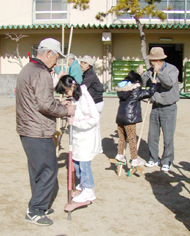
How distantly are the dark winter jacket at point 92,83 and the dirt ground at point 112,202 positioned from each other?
3.66ft

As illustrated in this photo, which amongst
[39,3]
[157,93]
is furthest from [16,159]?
[39,3]

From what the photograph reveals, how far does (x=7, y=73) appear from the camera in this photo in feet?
55.9

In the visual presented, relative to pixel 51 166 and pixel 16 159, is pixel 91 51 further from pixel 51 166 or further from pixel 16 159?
pixel 51 166

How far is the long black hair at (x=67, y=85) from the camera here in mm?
3596

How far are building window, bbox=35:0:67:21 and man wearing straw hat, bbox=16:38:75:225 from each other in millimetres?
14228

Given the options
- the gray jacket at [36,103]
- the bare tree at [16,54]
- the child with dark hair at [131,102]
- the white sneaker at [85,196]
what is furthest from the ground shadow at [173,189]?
the bare tree at [16,54]

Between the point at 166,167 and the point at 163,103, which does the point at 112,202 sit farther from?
the point at 163,103

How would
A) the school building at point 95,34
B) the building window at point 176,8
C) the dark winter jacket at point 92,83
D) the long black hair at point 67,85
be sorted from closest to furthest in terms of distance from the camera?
the long black hair at point 67,85, the dark winter jacket at point 92,83, the school building at point 95,34, the building window at point 176,8

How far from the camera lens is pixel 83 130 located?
3.77 metres

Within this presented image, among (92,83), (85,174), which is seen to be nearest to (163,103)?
(92,83)

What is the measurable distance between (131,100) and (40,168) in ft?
6.25

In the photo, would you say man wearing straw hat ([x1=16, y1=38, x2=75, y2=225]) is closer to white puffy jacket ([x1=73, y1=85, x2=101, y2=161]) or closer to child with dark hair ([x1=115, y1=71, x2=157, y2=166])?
white puffy jacket ([x1=73, y1=85, x2=101, y2=161])

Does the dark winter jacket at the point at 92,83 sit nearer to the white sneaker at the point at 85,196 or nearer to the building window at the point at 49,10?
the white sneaker at the point at 85,196

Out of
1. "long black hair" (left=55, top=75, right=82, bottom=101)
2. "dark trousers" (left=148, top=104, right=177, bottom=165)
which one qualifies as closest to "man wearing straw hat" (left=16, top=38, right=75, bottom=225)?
"long black hair" (left=55, top=75, right=82, bottom=101)
